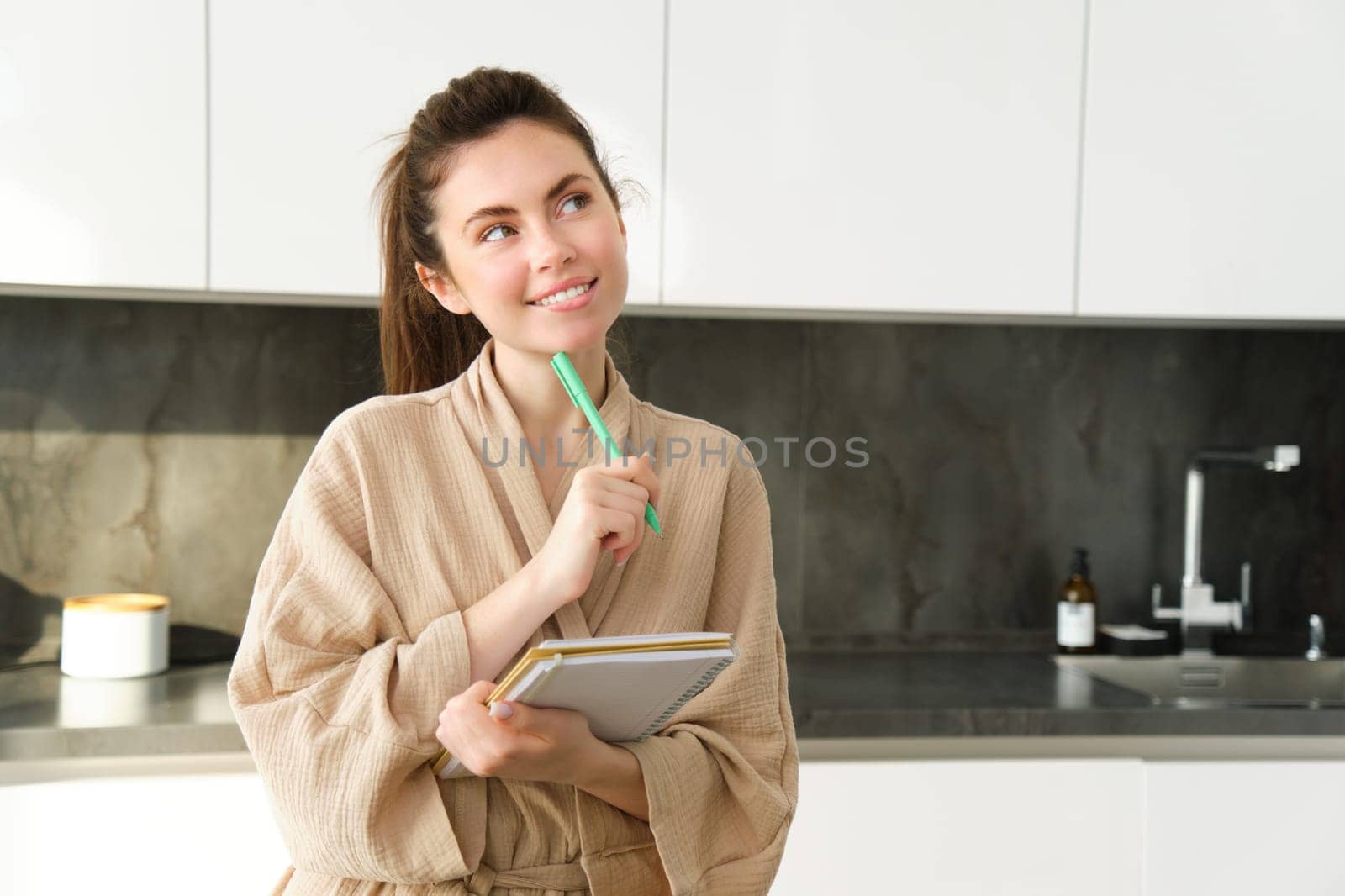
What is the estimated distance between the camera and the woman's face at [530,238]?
3.55ft

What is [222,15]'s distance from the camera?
181cm

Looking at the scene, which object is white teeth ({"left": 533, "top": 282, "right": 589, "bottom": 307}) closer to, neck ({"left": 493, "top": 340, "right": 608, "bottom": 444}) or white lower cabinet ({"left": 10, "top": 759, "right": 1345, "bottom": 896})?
neck ({"left": 493, "top": 340, "right": 608, "bottom": 444})

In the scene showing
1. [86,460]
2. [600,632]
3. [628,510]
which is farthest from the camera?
[86,460]

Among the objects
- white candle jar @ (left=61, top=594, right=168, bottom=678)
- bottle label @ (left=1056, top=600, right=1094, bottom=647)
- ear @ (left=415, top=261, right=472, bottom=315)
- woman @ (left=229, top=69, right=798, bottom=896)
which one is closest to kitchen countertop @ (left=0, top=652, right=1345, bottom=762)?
white candle jar @ (left=61, top=594, right=168, bottom=678)

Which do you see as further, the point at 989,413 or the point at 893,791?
the point at 989,413

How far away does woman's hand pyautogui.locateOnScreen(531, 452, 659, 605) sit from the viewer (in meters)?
0.98

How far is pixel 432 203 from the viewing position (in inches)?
45.8

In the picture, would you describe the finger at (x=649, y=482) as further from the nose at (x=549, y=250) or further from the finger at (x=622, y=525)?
the nose at (x=549, y=250)

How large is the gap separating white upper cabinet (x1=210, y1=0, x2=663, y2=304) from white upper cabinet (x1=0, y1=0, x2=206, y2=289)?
4 cm

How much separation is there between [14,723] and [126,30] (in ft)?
3.37

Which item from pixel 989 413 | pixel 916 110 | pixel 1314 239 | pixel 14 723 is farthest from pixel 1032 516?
pixel 14 723

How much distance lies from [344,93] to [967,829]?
1.48 meters

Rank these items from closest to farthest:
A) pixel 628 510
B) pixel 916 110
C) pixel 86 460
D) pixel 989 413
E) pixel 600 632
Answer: pixel 628 510 < pixel 600 632 < pixel 916 110 < pixel 86 460 < pixel 989 413

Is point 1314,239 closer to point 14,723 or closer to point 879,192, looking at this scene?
point 879,192
